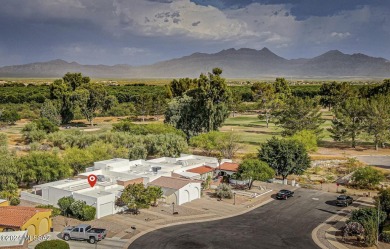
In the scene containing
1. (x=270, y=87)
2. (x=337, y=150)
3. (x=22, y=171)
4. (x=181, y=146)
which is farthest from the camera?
(x=270, y=87)

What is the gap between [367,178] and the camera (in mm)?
52250

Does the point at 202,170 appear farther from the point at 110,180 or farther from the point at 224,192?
the point at 110,180

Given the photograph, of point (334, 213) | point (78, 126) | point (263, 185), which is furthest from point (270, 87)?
point (334, 213)

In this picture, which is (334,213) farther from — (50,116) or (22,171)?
(50,116)

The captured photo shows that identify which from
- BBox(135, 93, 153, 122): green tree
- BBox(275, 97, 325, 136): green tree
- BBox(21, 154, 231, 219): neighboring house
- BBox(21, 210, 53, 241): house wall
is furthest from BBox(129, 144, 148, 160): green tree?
BBox(135, 93, 153, 122): green tree

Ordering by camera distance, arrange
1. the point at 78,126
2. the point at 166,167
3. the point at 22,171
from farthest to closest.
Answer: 1. the point at 78,126
2. the point at 166,167
3. the point at 22,171

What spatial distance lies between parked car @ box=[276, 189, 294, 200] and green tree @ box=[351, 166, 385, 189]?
1050 cm

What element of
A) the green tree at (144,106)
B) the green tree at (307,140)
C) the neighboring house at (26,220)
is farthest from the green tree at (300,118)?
the neighboring house at (26,220)

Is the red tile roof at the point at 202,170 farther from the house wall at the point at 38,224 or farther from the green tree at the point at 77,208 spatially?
the house wall at the point at 38,224

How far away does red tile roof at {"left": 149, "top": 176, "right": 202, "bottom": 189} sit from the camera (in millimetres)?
44781

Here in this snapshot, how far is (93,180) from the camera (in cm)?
4403

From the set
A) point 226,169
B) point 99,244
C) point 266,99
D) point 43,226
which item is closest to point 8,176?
point 43,226

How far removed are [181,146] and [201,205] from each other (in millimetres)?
23542

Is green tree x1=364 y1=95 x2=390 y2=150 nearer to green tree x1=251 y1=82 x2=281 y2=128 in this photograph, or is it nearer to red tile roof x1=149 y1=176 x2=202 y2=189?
green tree x1=251 y1=82 x2=281 y2=128
